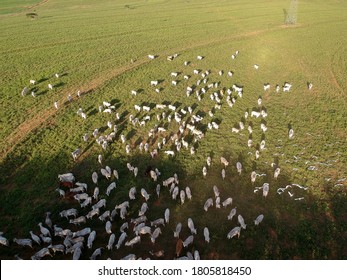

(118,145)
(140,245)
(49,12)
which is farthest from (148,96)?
(49,12)

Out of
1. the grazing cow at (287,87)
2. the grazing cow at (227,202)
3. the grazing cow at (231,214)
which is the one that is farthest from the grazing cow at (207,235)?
the grazing cow at (287,87)

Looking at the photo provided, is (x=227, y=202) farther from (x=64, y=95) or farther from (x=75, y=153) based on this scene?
(x=64, y=95)

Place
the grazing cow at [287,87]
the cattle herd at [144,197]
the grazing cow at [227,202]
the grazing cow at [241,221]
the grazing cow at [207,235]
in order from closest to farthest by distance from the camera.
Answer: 1. the cattle herd at [144,197]
2. the grazing cow at [207,235]
3. the grazing cow at [241,221]
4. the grazing cow at [227,202]
5. the grazing cow at [287,87]

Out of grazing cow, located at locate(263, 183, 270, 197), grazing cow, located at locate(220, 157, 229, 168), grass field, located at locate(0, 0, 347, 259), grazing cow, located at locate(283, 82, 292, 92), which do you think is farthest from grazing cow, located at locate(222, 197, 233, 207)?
grazing cow, located at locate(283, 82, 292, 92)

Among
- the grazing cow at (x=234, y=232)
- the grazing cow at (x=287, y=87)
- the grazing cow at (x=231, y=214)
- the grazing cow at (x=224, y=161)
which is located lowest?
the grazing cow at (x=234, y=232)

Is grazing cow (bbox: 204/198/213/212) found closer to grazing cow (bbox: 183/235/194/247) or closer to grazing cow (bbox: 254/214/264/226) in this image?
grazing cow (bbox: 183/235/194/247)

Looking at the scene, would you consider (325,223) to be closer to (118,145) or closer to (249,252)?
(249,252)

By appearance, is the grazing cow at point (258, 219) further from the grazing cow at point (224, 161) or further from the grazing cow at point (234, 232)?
the grazing cow at point (224, 161)
